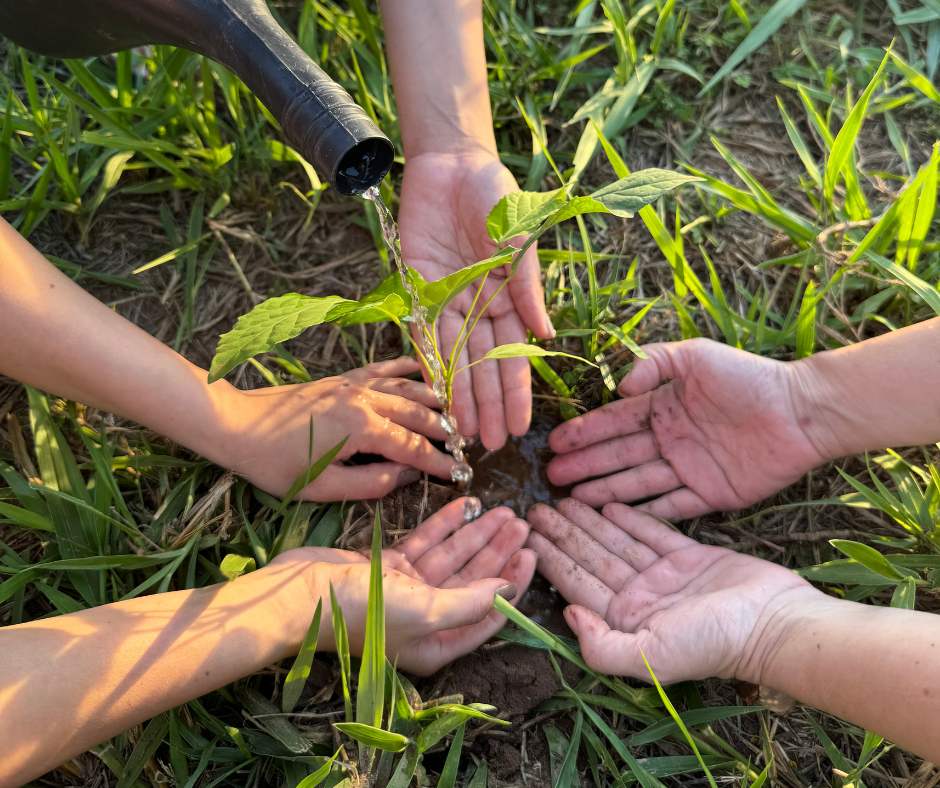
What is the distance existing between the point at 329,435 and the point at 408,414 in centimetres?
18

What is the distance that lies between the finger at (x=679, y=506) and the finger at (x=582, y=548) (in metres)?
0.14

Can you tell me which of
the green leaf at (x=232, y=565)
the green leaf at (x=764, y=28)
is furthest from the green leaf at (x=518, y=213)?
the green leaf at (x=764, y=28)

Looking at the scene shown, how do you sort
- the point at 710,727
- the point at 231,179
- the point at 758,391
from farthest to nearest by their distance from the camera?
the point at 231,179, the point at 758,391, the point at 710,727

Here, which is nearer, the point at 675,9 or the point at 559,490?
the point at 559,490

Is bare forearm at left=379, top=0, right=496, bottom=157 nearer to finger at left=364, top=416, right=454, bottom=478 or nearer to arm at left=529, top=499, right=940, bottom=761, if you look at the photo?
finger at left=364, top=416, right=454, bottom=478

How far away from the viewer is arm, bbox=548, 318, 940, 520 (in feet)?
4.48

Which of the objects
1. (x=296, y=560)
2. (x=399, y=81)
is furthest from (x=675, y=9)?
(x=296, y=560)

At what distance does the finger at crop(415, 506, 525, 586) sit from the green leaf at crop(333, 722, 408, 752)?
385 millimetres

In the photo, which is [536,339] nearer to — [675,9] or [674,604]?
[674,604]

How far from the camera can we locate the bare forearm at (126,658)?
106 cm

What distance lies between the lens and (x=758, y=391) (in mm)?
1434

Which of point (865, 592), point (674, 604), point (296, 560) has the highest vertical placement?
point (296, 560)

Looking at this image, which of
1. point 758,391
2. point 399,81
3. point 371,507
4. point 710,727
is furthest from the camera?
point 399,81

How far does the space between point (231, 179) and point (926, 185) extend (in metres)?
1.65
